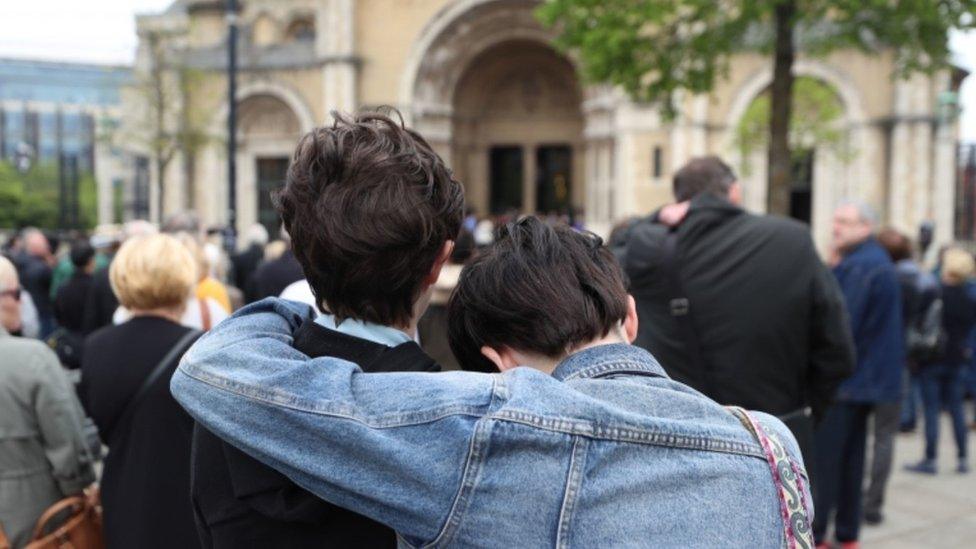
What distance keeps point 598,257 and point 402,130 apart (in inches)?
16.4

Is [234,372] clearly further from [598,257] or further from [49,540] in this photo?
[49,540]

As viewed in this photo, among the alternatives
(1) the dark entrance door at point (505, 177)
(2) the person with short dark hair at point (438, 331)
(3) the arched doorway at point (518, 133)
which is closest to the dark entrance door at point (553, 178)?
(3) the arched doorway at point (518, 133)

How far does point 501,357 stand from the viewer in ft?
4.82

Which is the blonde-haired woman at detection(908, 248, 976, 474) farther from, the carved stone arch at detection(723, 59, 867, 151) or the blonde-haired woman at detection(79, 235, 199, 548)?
the carved stone arch at detection(723, 59, 867, 151)

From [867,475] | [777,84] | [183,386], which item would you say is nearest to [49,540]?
[183,386]

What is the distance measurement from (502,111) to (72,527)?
26.6 meters

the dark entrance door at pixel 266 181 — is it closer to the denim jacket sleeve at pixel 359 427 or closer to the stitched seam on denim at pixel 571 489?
the denim jacket sleeve at pixel 359 427

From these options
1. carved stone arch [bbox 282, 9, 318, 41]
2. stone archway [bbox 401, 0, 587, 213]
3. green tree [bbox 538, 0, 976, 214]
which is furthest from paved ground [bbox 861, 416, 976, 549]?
carved stone arch [bbox 282, 9, 318, 41]

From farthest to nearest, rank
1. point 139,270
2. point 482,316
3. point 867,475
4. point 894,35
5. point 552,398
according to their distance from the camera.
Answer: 1. point 894,35
2. point 867,475
3. point 139,270
4. point 482,316
5. point 552,398

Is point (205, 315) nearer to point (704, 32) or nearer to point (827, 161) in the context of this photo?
point (704, 32)

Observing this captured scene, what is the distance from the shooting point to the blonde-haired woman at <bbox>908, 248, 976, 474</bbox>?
279 inches

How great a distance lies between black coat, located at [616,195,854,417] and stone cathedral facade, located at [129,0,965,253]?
723 inches

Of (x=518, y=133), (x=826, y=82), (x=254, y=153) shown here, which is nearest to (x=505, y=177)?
(x=518, y=133)

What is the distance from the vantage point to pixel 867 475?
7004mm
